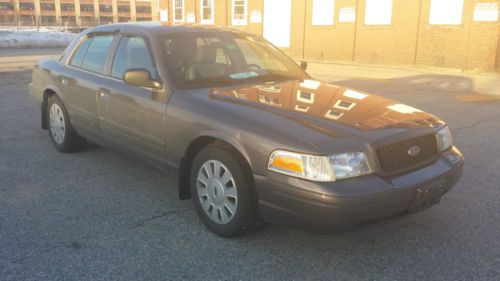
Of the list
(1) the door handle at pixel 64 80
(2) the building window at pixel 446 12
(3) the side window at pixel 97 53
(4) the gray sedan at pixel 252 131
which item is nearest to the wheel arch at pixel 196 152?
(4) the gray sedan at pixel 252 131

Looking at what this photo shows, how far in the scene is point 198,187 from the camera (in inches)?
145

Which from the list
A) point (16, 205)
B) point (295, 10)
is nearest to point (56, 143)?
point (16, 205)

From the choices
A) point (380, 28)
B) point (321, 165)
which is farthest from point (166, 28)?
point (380, 28)

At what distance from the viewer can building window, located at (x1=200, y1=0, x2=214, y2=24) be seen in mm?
28297

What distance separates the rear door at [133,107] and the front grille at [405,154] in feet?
6.08

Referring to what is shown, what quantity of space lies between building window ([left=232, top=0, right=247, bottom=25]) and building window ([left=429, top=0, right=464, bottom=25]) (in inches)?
448

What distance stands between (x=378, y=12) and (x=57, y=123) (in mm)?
16203

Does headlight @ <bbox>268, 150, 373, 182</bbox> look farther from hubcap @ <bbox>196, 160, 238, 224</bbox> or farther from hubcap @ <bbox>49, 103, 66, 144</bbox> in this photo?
hubcap @ <bbox>49, 103, 66, 144</bbox>

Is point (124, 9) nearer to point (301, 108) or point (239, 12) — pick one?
point (239, 12)

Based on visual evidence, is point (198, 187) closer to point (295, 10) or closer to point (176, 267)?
point (176, 267)

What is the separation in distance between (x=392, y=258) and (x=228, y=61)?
2.33m

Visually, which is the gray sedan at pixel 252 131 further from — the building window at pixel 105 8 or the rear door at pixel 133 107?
the building window at pixel 105 8

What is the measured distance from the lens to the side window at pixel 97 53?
4.91 m

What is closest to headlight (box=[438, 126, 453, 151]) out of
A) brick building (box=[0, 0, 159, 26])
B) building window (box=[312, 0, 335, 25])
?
building window (box=[312, 0, 335, 25])
